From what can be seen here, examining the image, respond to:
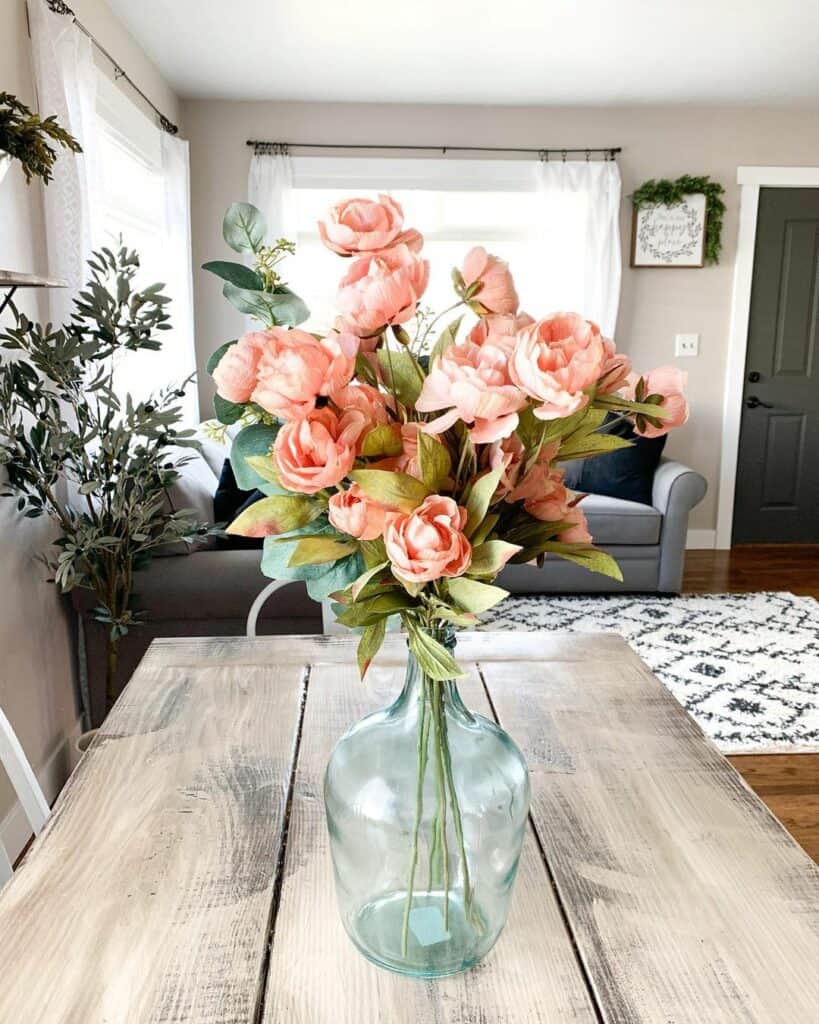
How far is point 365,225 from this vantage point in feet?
2.31

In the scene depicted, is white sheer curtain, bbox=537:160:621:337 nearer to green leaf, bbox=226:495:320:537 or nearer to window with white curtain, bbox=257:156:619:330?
window with white curtain, bbox=257:156:619:330

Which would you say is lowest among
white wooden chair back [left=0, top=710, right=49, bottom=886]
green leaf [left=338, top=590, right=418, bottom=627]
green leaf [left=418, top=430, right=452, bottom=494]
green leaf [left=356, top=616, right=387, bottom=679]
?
white wooden chair back [left=0, top=710, right=49, bottom=886]

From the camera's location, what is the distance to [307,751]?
1.24 m

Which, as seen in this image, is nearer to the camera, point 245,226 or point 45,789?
point 245,226

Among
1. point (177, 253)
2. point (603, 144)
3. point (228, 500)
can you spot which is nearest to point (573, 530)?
point (228, 500)

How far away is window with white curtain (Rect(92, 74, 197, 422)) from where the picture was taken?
3408 millimetres

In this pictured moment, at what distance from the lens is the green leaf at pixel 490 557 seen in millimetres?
682

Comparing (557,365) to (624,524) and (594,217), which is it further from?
(594,217)

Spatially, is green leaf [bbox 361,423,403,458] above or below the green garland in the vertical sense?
below

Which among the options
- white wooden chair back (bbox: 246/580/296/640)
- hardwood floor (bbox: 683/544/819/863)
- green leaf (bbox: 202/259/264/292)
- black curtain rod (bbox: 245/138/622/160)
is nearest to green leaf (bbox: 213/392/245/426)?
green leaf (bbox: 202/259/264/292)

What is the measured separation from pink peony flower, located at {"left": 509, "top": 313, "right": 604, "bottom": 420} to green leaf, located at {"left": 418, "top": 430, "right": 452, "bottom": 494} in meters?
0.09

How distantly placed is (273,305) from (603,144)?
4.74m

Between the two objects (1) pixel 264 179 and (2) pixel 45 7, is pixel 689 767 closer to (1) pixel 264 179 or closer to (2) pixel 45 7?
(2) pixel 45 7

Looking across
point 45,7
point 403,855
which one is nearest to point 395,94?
point 45,7
